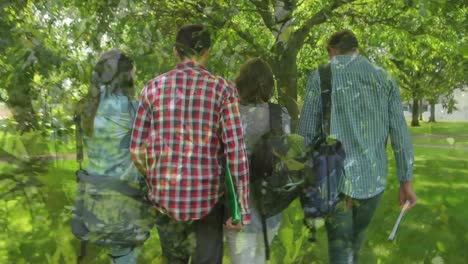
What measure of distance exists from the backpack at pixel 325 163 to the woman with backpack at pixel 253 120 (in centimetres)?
43

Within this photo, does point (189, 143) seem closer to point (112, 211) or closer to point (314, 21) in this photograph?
point (112, 211)

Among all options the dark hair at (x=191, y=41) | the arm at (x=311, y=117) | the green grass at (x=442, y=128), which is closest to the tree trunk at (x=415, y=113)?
the green grass at (x=442, y=128)

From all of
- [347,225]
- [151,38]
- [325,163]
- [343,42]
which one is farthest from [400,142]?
[151,38]

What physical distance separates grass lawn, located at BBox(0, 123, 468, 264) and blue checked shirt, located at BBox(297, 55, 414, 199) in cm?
40

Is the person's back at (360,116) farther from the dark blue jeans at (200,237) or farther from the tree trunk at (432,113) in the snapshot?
the tree trunk at (432,113)

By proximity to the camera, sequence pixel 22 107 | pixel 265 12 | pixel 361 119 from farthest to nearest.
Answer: pixel 265 12 → pixel 22 107 → pixel 361 119

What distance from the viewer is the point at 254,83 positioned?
3.36 m

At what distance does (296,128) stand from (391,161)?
1.00 m

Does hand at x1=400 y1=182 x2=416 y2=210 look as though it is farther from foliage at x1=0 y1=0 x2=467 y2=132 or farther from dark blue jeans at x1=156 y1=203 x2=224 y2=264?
dark blue jeans at x1=156 y1=203 x2=224 y2=264

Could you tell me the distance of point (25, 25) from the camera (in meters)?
4.00

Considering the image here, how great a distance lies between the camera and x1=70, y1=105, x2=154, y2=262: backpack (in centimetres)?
342

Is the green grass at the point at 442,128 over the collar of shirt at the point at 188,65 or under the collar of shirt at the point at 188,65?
under

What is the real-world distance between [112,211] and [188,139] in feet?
2.84

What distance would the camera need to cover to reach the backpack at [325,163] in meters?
3.71
